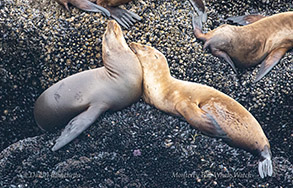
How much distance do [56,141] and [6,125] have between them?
0.90m

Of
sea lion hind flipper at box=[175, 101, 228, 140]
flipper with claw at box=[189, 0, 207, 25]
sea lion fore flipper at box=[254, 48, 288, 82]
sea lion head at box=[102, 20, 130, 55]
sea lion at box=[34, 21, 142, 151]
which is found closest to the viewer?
sea lion hind flipper at box=[175, 101, 228, 140]

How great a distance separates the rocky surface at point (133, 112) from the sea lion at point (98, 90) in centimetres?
16

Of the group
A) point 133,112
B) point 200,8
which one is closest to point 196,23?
point 200,8

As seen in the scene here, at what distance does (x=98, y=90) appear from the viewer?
180 inches

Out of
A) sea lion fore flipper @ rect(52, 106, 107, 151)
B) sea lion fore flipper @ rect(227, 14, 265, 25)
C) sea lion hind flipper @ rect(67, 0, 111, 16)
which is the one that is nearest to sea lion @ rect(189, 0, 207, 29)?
sea lion fore flipper @ rect(227, 14, 265, 25)

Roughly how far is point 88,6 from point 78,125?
1680 mm

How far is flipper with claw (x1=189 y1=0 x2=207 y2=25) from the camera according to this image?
213 inches

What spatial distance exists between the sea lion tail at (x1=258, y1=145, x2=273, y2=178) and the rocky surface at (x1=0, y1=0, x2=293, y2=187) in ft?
0.21

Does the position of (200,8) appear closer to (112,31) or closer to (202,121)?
(112,31)

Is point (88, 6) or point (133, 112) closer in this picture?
point (133, 112)

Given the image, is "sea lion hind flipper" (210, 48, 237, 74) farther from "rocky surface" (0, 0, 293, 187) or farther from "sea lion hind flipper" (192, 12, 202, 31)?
"sea lion hind flipper" (192, 12, 202, 31)

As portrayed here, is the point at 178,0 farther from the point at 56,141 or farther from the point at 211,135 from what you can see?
the point at 56,141

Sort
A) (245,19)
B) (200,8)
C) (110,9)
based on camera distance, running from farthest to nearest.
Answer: (245,19) → (200,8) → (110,9)

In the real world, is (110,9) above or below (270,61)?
above
